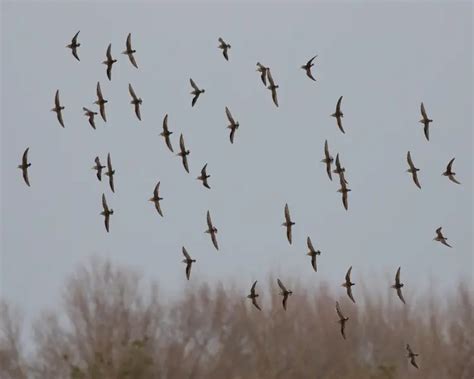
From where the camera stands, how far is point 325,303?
5238 cm

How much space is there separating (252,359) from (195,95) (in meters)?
23.5

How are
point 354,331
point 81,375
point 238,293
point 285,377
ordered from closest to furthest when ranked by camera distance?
point 81,375 → point 285,377 → point 354,331 → point 238,293

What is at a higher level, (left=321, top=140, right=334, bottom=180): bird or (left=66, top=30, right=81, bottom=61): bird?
(left=66, top=30, right=81, bottom=61): bird

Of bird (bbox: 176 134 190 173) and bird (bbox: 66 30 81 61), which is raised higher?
bird (bbox: 66 30 81 61)

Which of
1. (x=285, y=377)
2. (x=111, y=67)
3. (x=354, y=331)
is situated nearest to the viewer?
(x=111, y=67)

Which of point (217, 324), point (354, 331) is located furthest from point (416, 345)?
point (217, 324)

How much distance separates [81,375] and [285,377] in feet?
29.2

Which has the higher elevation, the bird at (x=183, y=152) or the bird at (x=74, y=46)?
the bird at (x=74, y=46)

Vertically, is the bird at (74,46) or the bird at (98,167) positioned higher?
the bird at (74,46)

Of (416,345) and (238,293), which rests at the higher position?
(238,293)

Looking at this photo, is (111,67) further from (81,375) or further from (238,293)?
(238,293)

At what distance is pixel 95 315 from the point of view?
1922 inches

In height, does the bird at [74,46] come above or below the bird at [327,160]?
above

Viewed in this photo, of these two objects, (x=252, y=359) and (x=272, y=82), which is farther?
(x=252, y=359)
